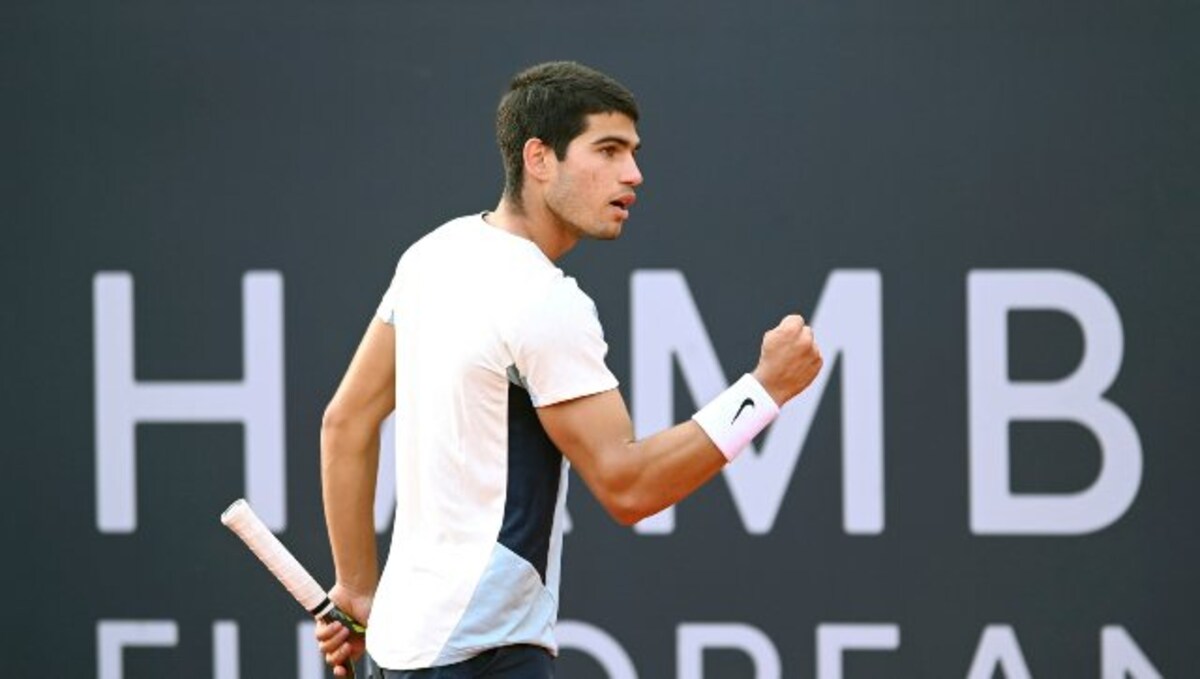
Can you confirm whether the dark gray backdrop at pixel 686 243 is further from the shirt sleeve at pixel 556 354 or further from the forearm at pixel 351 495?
the shirt sleeve at pixel 556 354

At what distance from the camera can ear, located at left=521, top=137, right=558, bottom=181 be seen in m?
2.98

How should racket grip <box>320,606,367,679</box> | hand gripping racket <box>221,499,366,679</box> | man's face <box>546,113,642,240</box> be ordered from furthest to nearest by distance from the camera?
racket grip <box>320,606,367,679</box>, hand gripping racket <box>221,499,366,679</box>, man's face <box>546,113,642,240</box>

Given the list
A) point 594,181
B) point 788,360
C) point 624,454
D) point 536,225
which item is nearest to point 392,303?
point 536,225

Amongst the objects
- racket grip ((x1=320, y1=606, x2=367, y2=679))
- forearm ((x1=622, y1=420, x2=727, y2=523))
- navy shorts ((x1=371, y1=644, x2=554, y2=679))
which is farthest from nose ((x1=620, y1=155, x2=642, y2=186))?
racket grip ((x1=320, y1=606, x2=367, y2=679))

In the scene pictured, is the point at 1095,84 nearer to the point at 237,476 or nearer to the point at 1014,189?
the point at 1014,189

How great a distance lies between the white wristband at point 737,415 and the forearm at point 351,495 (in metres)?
0.60

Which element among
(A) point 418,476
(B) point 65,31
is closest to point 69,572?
(B) point 65,31

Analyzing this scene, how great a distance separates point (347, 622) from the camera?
3213mm

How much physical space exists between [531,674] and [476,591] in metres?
0.15

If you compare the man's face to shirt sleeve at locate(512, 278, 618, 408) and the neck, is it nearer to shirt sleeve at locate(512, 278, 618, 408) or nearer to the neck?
the neck

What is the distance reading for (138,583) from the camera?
4.68m

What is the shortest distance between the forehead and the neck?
0.37 feet

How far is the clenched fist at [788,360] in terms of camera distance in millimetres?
2848

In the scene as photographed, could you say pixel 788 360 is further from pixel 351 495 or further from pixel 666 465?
pixel 351 495
